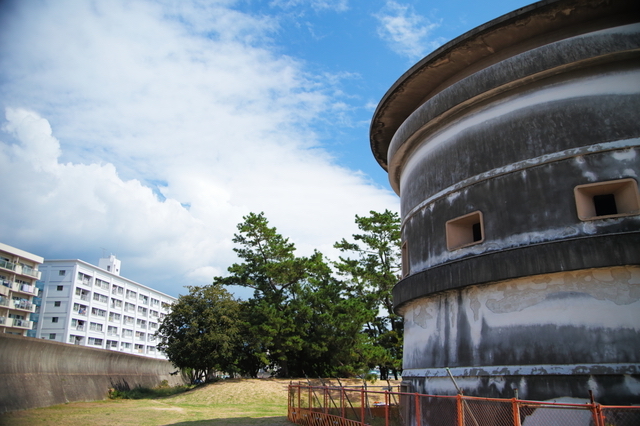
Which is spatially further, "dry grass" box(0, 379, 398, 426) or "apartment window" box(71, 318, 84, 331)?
"apartment window" box(71, 318, 84, 331)

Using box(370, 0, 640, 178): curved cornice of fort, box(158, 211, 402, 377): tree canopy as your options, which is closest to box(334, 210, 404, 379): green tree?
box(158, 211, 402, 377): tree canopy

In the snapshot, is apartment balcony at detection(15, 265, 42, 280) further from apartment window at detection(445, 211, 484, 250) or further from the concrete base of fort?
the concrete base of fort

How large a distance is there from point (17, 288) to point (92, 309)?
571 inches

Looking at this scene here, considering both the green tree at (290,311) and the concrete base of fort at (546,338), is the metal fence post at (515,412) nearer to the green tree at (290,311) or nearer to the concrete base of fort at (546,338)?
the concrete base of fort at (546,338)

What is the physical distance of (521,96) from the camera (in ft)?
38.1

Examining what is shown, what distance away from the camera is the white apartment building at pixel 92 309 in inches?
2581

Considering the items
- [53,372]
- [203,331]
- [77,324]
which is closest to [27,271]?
[77,324]

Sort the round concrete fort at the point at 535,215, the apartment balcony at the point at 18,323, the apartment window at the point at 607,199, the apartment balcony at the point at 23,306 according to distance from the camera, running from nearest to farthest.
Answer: the round concrete fort at the point at 535,215
the apartment window at the point at 607,199
the apartment balcony at the point at 18,323
the apartment balcony at the point at 23,306

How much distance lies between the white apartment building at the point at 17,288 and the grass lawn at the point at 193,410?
34.6m

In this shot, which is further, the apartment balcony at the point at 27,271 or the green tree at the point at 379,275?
the apartment balcony at the point at 27,271

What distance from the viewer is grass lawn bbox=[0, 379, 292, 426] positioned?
18727 millimetres

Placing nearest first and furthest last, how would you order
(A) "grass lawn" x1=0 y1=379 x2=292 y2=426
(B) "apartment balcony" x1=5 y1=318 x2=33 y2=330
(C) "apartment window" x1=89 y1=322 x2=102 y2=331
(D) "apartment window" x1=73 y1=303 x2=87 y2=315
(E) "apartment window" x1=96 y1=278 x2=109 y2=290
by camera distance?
1. (A) "grass lawn" x1=0 y1=379 x2=292 y2=426
2. (B) "apartment balcony" x1=5 y1=318 x2=33 y2=330
3. (D) "apartment window" x1=73 y1=303 x2=87 y2=315
4. (C) "apartment window" x1=89 y1=322 x2=102 y2=331
5. (E) "apartment window" x1=96 y1=278 x2=109 y2=290

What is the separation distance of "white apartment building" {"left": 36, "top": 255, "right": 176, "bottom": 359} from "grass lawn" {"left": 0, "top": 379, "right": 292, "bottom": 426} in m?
28.0

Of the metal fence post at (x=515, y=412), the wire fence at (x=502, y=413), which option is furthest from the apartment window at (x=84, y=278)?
the metal fence post at (x=515, y=412)
